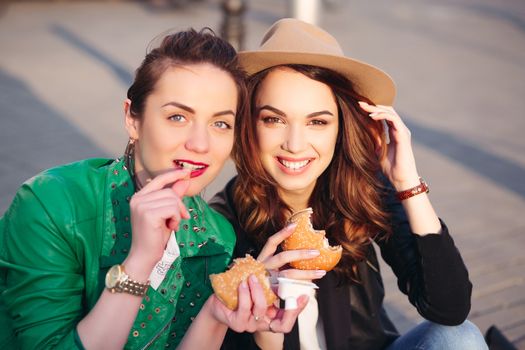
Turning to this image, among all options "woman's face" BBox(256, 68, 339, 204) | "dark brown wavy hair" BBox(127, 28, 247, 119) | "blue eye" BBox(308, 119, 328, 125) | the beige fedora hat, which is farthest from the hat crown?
"dark brown wavy hair" BBox(127, 28, 247, 119)

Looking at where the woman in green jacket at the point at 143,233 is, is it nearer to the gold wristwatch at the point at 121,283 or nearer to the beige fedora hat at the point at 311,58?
the gold wristwatch at the point at 121,283

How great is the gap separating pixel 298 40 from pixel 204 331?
1359 millimetres

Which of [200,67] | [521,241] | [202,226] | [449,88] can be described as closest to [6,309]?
[202,226]

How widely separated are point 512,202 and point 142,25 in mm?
8121

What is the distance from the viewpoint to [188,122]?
8.09 feet

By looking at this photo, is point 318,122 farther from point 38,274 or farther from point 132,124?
point 38,274

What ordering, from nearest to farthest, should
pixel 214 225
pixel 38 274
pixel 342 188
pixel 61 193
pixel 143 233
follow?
pixel 143 233 → pixel 38 274 → pixel 61 193 → pixel 214 225 → pixel 342 188

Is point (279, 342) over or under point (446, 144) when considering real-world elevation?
over

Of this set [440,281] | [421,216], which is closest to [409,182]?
[421,216]

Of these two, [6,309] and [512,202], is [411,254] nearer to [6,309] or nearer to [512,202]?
[6,309]

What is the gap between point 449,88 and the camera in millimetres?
9844

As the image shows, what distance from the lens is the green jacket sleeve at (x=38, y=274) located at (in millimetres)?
2201

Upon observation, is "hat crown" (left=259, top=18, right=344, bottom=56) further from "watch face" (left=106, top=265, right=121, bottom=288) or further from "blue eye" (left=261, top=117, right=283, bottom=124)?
"watch face" (left=106, top=265, right=121, bottom=288)

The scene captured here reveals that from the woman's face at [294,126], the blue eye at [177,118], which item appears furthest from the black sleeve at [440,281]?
the blue eye at [177,118]
